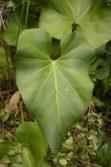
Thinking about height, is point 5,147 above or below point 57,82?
below

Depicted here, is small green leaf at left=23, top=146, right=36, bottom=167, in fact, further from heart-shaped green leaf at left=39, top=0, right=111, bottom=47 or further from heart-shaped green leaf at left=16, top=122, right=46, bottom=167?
heart-shaped green leaf at left=39, top=0, right=111, bottom=47

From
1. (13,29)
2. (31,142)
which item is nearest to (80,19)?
(13,29)

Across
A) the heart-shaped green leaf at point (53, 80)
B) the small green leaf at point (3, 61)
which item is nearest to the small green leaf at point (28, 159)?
the heart-shaped green leaf at point (53, 80)

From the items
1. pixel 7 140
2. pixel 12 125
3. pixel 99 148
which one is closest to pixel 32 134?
pixel 7 140

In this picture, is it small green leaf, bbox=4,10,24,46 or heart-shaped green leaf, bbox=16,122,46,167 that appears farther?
small green leaf, bbox=4,10,24,46

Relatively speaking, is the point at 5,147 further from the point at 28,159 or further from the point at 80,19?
the point at 80,19

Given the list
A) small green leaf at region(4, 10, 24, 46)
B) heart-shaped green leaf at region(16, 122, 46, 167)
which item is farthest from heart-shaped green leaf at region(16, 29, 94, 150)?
small green leaf at region(4, 10, 24, 46)
